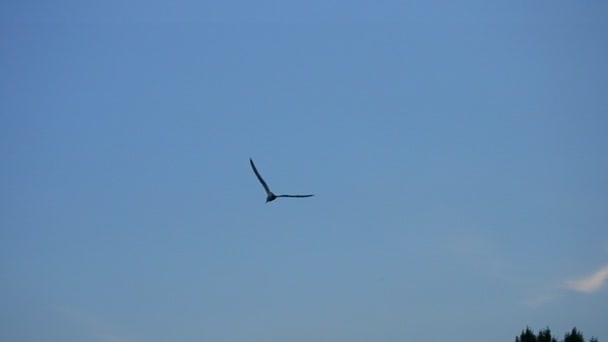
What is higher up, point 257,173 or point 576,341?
point 257,173

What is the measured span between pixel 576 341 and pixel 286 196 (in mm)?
33170

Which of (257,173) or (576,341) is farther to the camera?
(576,341)

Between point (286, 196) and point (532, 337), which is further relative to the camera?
point (532, 337)

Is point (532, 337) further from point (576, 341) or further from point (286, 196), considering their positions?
point (286, 196)

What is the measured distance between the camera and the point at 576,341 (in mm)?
67500

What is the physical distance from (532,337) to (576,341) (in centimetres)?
352

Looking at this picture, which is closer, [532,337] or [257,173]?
[257,173]

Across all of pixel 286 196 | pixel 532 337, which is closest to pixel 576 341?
pixel 532 337

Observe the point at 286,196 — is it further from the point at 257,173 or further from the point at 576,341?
the point at 576,341

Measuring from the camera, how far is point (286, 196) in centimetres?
4800

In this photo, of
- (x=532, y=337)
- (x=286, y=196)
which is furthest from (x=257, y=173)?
(x=532, y=337)

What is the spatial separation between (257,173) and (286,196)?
318 centimetres

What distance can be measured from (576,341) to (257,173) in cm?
3384

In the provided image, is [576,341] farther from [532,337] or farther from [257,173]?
→ [257,173]
